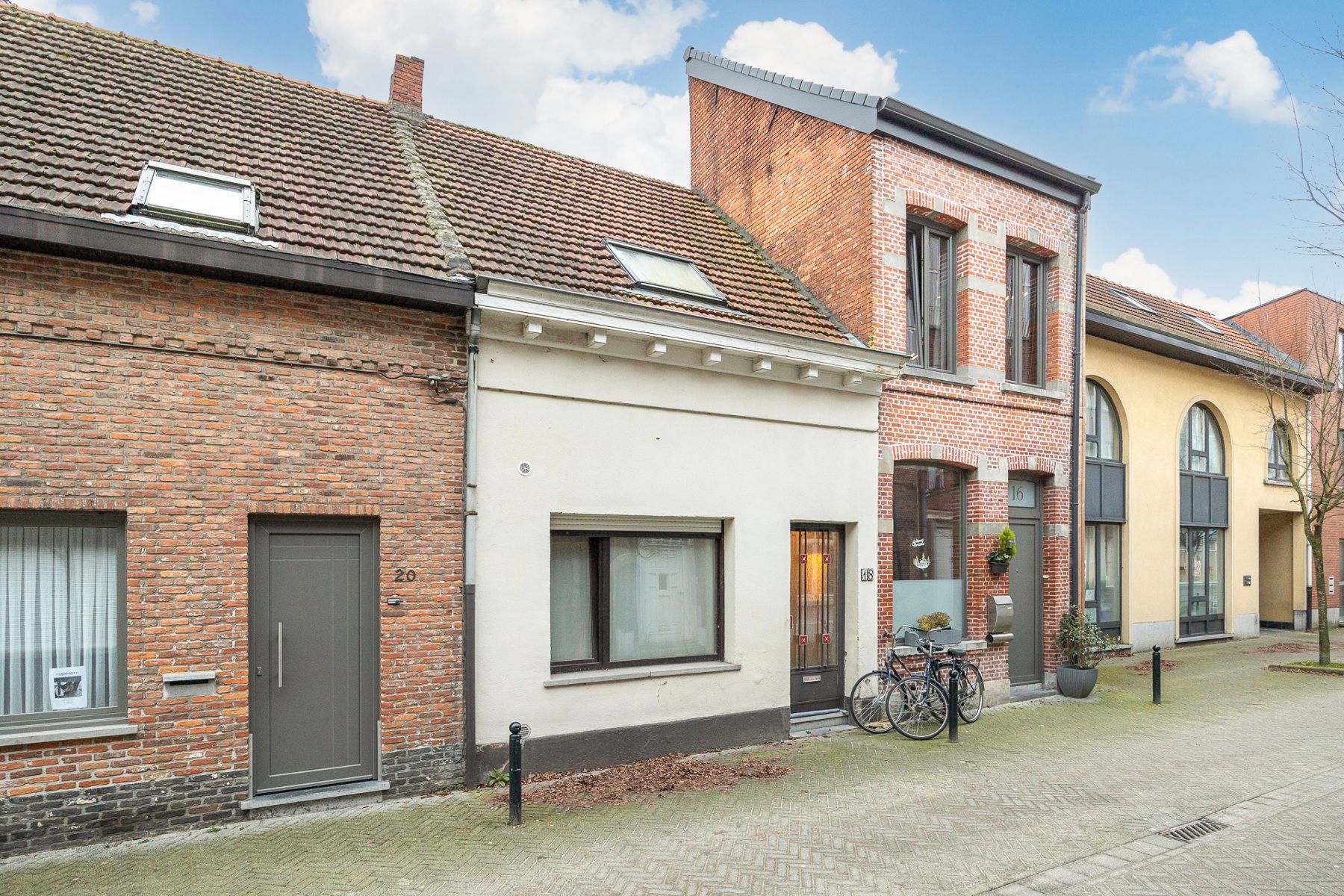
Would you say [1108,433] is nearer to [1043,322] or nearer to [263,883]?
[1043,322]

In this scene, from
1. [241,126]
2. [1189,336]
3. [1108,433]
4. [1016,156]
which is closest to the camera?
[241,126]

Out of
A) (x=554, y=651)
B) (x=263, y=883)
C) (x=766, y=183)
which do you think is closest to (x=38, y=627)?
(x=263, y=883)

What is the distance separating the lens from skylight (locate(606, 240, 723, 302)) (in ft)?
31.0

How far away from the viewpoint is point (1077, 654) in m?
11.7

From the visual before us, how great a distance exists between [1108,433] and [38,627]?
16.6m

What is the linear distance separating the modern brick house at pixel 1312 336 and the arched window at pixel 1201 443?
4.31m

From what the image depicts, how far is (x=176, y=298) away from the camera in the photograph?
20.6 ft

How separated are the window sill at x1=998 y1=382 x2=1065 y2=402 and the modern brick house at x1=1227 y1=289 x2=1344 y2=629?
12944 millimetres

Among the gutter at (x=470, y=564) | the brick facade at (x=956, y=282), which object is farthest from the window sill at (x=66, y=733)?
the brick facade at (x=956, y=282)

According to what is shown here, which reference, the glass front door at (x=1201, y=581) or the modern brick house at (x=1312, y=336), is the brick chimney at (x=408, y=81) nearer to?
the glass front door at (x=1201, y=581)

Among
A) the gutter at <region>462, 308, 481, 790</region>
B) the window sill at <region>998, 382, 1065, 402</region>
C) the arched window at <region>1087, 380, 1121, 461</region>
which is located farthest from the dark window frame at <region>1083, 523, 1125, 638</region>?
the gutter at <region>462, 308, 481, 790</region>

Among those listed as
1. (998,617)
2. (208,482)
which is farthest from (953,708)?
(208,482)

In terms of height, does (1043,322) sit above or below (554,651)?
above

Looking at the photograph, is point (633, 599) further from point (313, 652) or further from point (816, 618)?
point (313, 652)
